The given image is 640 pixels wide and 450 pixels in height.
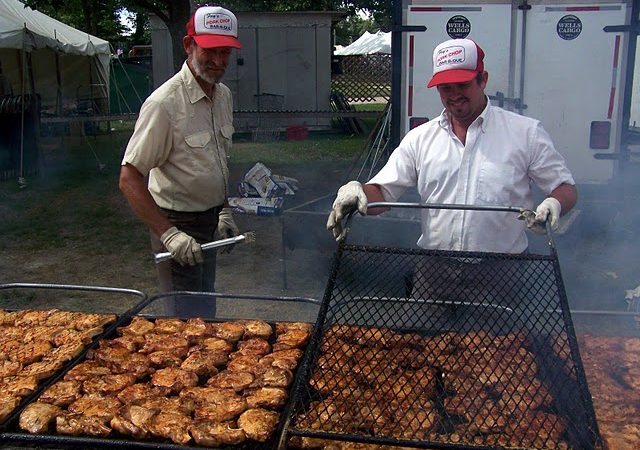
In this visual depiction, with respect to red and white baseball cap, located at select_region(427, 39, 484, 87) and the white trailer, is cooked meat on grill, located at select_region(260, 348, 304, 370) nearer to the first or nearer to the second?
red and white baseball cap, located at select_region(427, 39, 484, 87)

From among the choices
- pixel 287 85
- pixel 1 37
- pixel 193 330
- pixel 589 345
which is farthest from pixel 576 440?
pixel 287 85

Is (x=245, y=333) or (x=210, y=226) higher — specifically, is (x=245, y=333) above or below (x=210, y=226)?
below

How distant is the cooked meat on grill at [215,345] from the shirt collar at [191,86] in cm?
155

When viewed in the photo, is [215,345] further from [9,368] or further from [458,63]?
[458,63]

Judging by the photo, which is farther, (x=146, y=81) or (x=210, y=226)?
(x=146, y=81)

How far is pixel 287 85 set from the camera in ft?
59.0

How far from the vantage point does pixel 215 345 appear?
9.54ft

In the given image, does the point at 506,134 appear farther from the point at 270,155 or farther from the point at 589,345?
the point at 270,155

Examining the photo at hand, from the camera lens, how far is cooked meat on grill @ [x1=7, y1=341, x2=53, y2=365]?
110 inches

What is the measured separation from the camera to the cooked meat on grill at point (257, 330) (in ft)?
9.90

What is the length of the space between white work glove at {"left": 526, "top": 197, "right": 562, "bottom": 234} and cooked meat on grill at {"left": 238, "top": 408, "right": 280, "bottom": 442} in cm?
142

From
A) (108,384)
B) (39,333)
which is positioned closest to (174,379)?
(108,384)

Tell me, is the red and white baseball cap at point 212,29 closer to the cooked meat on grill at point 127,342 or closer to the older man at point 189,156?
the older man at point 189,156

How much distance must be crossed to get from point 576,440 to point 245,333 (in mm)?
1547
